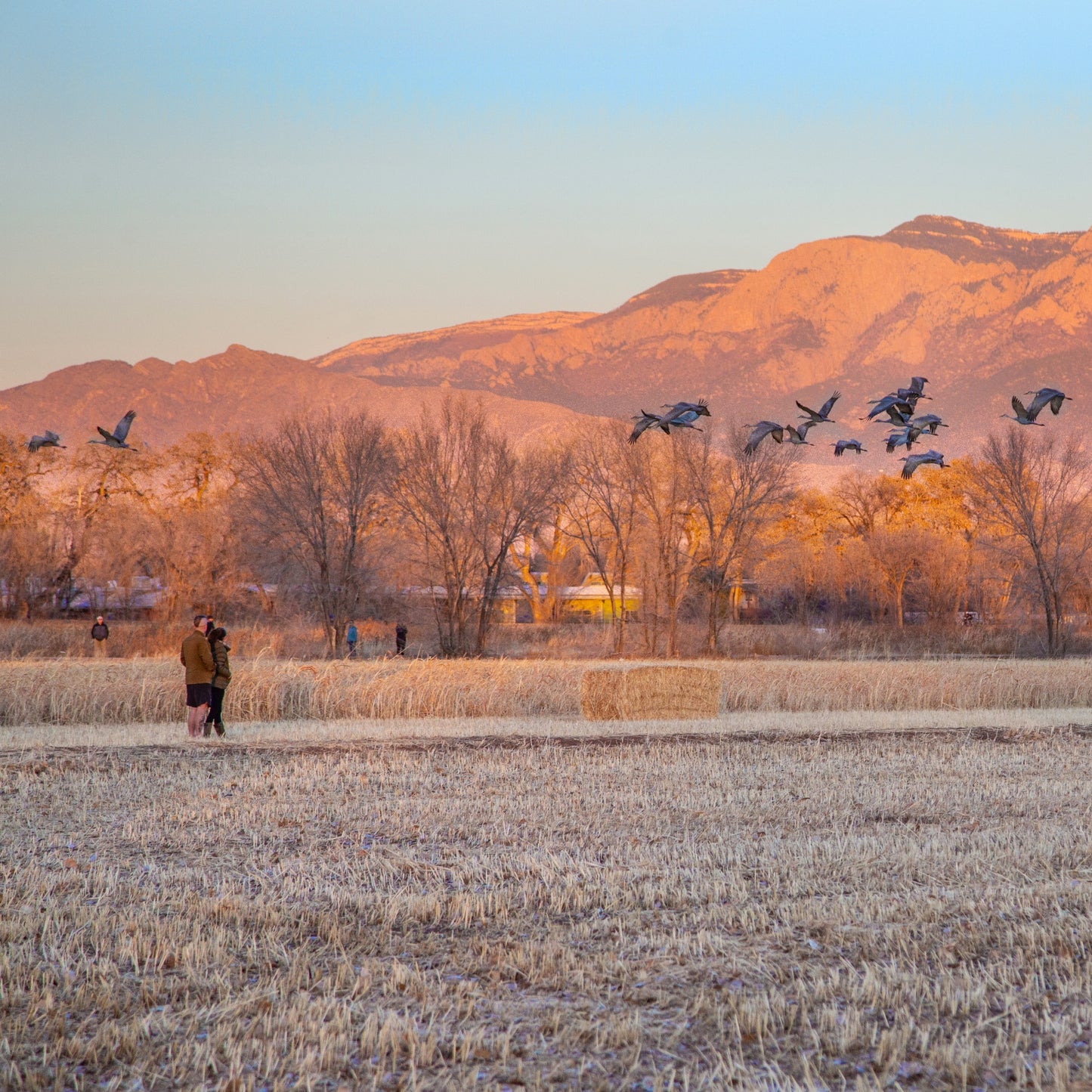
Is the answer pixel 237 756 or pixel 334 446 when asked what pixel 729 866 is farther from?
pixel 334 446

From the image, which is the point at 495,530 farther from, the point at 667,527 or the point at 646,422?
the point at 646,422

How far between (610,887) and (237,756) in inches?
363

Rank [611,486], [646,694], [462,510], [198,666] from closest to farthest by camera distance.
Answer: [198,666], [646,694], [462,510], [611,486]

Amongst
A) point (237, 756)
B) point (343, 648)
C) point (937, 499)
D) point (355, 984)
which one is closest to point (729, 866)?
point (355, 984)

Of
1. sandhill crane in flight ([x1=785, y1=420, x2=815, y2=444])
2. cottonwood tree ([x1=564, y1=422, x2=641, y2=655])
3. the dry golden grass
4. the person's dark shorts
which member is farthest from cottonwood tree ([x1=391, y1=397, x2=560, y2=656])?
sandhill crane in flight ([x1=785, y1=420, x2=815, y2=444])

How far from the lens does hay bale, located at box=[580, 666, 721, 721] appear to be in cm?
2288

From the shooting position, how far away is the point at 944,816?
11867 millimetres

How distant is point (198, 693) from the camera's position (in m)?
17.7

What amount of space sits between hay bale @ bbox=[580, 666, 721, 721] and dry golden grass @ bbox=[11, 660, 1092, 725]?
1.35 meters

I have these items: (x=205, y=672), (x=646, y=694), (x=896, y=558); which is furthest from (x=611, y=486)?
(x=205, y=672)

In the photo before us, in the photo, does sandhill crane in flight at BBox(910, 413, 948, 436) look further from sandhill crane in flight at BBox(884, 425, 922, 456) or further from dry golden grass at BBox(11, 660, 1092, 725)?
dry golden grass at BBox(11, 660, 1092, 725)

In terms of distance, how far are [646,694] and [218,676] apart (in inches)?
334

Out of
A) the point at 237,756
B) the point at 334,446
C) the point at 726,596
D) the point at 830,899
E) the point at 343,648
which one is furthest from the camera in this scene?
the point at 726,596

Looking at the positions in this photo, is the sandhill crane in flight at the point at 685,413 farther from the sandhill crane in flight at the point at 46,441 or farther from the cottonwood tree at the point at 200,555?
the cottonwood tree at the point at 200,555
